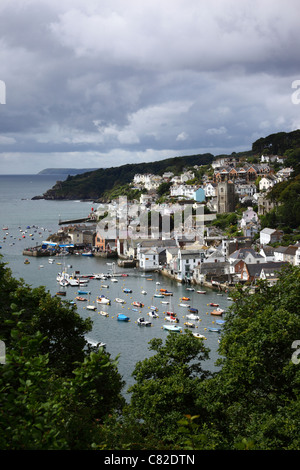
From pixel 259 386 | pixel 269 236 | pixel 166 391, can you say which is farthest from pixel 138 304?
pixel 166 391

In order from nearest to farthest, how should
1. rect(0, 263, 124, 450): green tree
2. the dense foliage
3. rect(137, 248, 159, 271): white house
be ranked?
1. rect(0, 263, 124, 450): green tree
2. the dense foliage
3. rect(137, 248, 159, 271): white house

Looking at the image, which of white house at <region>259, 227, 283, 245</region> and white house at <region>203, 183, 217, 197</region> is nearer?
white house at <region>259, 227, 283, 245</region>

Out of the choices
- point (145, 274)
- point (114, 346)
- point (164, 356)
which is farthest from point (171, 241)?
point (164, 356)

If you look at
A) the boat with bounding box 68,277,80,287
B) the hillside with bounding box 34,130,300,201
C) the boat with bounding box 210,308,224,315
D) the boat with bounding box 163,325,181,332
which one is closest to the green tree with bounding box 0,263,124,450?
the boat with bounding box 163,325,181,332

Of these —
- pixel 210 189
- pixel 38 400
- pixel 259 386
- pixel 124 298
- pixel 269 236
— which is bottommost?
pixel 124 298

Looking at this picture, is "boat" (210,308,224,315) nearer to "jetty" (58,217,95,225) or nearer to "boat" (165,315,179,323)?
"boat" (165,315,179,323)

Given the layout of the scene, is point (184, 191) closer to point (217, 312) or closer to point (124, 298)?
point (124, 298)

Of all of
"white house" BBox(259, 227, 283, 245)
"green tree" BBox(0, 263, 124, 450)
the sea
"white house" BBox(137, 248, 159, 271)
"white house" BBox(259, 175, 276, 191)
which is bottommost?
the sea

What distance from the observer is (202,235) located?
123ft

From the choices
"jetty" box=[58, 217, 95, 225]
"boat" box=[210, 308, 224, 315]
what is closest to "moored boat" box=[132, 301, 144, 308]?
"boat" box=[210, 308, 224, 315]

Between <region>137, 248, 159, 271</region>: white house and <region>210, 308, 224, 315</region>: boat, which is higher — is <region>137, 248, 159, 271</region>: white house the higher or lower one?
the higher one

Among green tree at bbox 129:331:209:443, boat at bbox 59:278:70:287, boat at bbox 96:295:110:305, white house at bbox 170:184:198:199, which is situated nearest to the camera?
green tree at bbox 129:331:209:443

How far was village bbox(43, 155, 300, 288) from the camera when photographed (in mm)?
28438


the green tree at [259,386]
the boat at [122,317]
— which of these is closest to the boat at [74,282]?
the boat at [122,317]
